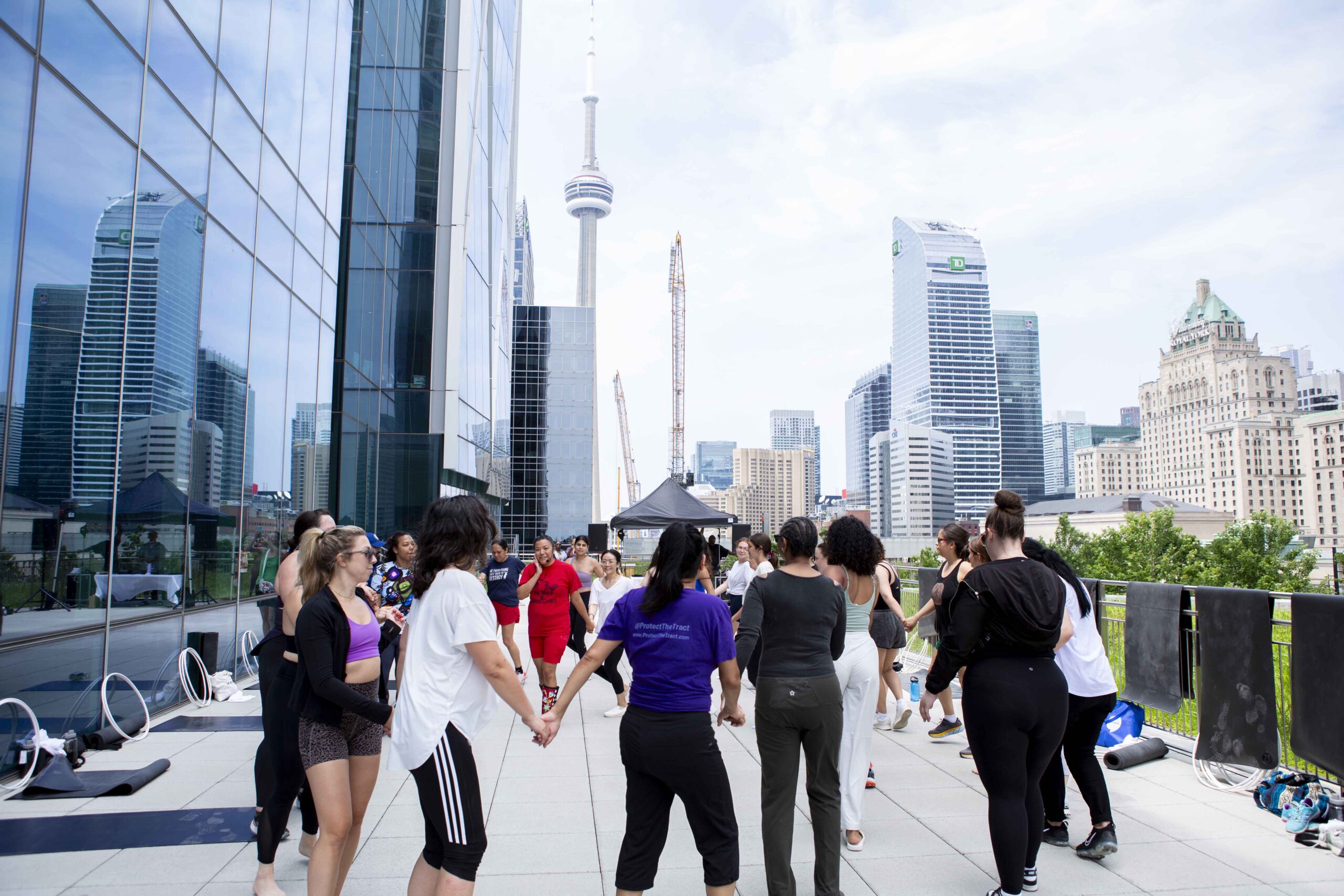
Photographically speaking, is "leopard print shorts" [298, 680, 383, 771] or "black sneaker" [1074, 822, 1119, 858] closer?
"leopard print shorts" [298, 680, 383, 771]

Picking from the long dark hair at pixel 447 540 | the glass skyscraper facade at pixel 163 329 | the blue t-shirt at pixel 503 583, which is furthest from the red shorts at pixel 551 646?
the long dark hair at pixel 447 540

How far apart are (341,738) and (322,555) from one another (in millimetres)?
799

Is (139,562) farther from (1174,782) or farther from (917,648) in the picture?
(917,648)

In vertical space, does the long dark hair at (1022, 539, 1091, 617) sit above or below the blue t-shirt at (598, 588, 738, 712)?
above

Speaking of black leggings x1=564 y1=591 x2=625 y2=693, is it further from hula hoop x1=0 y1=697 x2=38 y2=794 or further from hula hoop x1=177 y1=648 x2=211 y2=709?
hula hoop x1=0 y1=697 x2=38 y2=794

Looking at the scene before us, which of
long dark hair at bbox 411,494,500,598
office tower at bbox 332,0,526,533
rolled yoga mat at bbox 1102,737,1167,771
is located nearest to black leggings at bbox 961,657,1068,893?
long dark hair at bbox 411,494,500,598

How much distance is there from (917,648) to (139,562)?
Answer: 1035 cm

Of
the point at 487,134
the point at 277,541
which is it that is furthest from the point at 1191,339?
the point at 277,541

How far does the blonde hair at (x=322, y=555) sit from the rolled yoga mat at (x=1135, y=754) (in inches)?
240

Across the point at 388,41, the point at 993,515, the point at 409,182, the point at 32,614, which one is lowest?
the point at 32,614

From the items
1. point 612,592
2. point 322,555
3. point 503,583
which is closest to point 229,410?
point 503,583

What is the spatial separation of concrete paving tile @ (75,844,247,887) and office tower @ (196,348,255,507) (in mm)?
6232

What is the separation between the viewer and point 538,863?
187 inches

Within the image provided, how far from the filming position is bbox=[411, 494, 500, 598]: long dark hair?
3.41m
